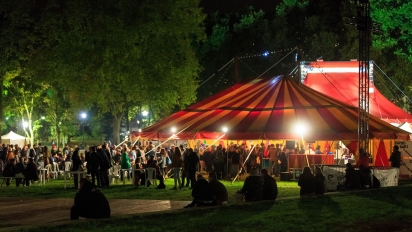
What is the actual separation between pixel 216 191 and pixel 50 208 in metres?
4.30

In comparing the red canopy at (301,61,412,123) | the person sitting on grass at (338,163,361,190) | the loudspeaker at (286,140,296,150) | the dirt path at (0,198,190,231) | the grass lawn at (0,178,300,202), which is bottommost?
the dirt path at (0,198,190,231)

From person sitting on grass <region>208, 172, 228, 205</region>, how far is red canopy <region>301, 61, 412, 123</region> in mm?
15003

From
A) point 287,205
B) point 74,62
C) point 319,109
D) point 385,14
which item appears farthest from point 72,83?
point 287,205

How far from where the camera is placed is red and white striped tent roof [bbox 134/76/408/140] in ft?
71.5

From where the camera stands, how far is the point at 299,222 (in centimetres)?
1171

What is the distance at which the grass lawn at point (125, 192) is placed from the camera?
709 inches

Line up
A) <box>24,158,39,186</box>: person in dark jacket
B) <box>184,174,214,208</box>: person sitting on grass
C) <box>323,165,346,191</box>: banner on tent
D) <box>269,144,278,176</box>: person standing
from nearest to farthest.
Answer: <box>184,174,214,208</box>: person sitting on grass < <box>323,165,346,191</box>: banner on tent < <box>24,158,39,186</box>: person in dark jacket < <box>269,144,278,176</box>: person standing

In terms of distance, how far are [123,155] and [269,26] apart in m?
28.6

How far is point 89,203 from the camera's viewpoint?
1144 cm

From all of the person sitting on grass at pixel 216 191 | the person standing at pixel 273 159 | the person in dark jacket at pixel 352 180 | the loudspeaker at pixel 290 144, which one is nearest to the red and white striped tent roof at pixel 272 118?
the person standing at pixel 273 159

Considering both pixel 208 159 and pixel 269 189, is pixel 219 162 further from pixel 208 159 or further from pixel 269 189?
pixel 269 189

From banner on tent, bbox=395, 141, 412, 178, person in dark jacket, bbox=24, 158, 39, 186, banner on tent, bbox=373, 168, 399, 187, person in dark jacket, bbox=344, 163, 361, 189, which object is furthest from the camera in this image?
banner on tent, bbox=395, 141, 412, 178

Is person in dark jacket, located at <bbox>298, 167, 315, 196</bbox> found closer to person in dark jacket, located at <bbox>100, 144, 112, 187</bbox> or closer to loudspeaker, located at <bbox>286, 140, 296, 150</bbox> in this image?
person in dark jacket, located at <bbox>100, 144, 112, 187</bbox>

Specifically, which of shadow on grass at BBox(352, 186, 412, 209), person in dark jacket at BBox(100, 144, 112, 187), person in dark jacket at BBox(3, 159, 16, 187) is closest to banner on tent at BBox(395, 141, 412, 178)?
shadow on grass at BBox(352, 186, 412, 209)
